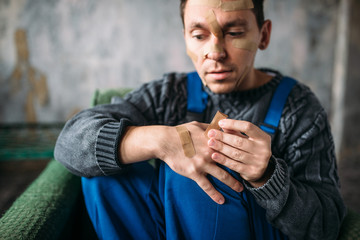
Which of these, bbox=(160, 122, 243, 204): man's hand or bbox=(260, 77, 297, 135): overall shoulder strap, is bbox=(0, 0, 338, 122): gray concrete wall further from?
bbox=(160, 122, 243, 204): man's hand

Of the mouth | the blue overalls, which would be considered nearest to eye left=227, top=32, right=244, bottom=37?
the mouth

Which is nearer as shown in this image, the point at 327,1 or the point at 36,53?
the point at 36,53

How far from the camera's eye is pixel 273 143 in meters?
0.86

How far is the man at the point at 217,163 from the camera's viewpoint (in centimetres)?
64

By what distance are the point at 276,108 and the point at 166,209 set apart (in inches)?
18.7

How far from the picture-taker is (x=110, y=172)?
725 mm

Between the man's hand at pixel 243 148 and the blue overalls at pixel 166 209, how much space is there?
0.19ft

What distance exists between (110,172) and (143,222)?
0.16 metres

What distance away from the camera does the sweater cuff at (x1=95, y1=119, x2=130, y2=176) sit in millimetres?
705

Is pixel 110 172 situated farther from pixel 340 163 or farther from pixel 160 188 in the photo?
pixel 340 163

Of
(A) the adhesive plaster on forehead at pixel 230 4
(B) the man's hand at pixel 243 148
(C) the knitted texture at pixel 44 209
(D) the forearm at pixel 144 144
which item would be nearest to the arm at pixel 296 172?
(B) the man's hand at pixel 243 148

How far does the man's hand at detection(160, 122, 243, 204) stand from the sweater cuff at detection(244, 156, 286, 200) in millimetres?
50

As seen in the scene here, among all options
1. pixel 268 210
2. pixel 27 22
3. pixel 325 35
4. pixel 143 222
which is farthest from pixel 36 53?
pixel 325 35

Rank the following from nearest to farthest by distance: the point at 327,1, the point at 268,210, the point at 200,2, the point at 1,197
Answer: the point at 268,210, the point at 200,2, the point at 1,197, the point at 327,1
